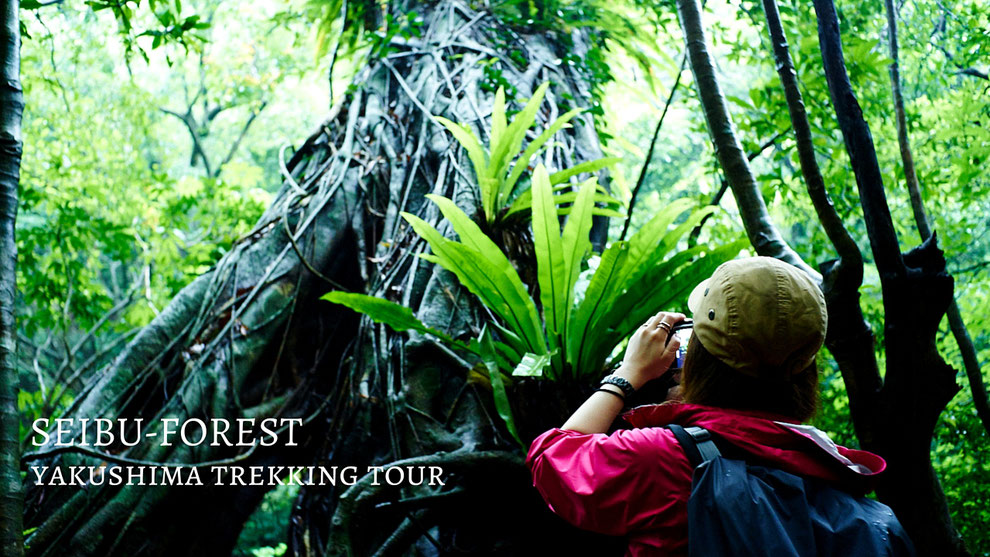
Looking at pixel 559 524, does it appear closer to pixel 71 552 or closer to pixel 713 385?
pixel 713 385

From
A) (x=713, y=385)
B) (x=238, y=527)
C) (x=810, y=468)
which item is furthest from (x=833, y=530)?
(x=238, y=527)

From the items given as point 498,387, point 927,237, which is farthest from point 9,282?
point 927,237

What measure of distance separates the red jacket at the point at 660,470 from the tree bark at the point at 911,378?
0.26m

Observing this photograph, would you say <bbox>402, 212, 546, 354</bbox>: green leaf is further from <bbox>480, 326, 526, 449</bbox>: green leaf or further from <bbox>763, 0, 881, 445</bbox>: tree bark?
<bbox>763, 0, 881, 445</bbox>: tree bark

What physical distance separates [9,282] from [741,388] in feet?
3.86

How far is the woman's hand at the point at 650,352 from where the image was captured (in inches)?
45.8

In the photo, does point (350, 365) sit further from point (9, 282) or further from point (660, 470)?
point (660, 470)

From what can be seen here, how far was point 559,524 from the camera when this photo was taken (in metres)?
1.65

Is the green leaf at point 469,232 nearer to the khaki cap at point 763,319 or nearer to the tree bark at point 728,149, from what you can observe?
the tree bark at point 728,149

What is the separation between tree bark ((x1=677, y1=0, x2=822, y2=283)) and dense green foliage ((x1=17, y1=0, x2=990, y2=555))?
0.27 m

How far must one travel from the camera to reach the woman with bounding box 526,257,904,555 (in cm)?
98

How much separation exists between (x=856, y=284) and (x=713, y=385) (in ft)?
1.32

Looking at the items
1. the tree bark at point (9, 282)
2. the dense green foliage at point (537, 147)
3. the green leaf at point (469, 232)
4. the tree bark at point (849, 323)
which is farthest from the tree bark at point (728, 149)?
the tree bark at point (9, 282)

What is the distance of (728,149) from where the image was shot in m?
1.58
